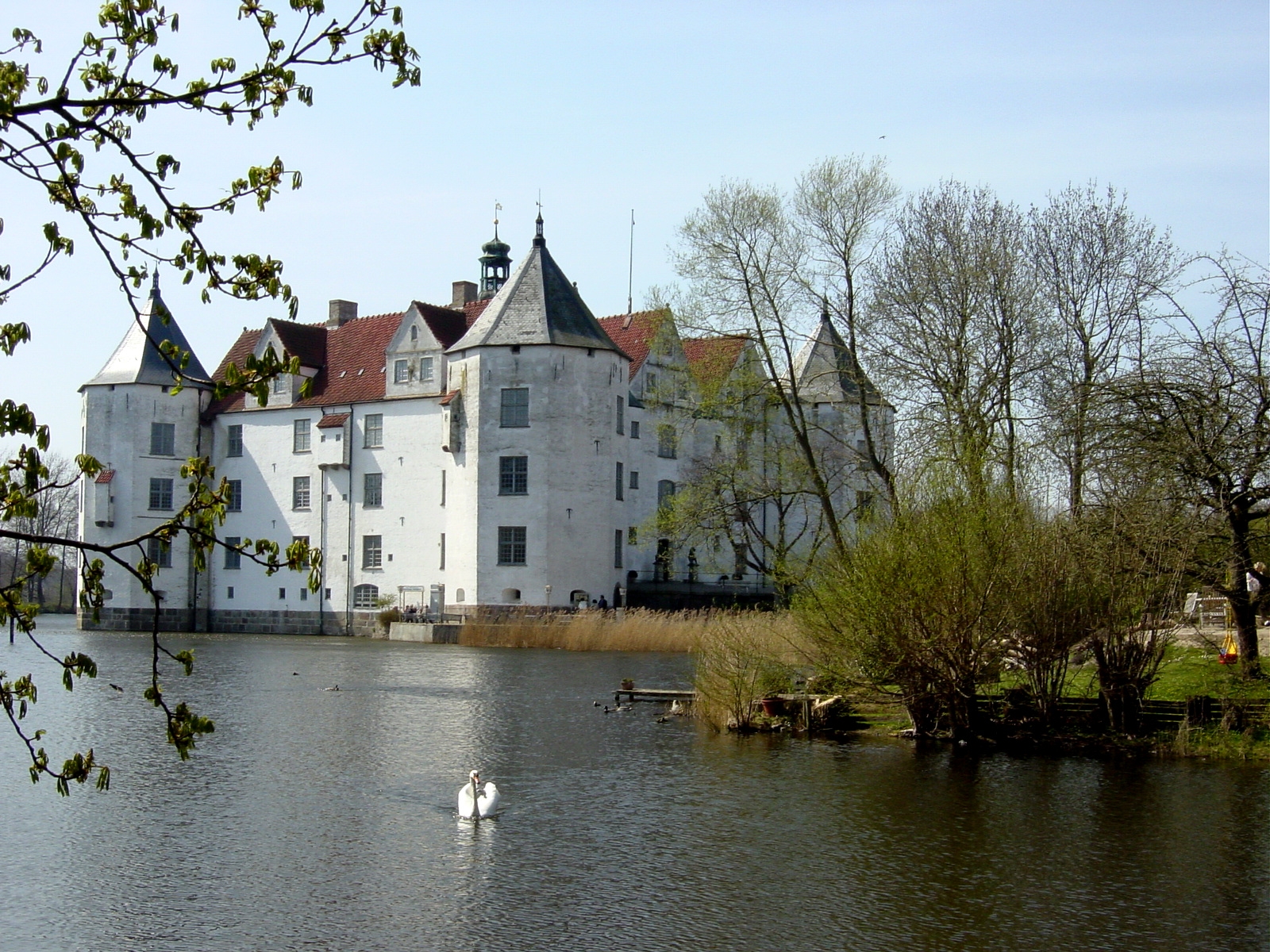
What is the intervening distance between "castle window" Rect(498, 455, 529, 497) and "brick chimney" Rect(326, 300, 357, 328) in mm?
15168

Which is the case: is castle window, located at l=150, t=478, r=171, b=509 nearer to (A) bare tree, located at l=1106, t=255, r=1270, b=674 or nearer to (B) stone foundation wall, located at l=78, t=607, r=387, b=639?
(B) stone foundation wall, located at l=78, t=607, r=387, b=639

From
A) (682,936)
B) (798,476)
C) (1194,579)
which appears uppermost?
(798,476)

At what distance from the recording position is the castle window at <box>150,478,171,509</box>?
203 feet

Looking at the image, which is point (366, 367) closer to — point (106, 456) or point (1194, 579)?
point (106, 456)

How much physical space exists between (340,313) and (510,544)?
18.4m

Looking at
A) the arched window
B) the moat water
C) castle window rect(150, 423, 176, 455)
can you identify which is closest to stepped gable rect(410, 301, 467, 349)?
the arched window

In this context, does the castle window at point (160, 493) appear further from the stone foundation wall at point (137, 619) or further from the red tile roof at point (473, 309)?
the red tile roof at point (473, 309)

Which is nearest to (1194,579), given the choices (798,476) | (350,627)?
(798,476)

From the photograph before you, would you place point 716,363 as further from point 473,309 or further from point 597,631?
point 473,309

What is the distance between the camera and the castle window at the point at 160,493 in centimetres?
6181

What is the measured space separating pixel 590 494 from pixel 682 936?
4529 cm

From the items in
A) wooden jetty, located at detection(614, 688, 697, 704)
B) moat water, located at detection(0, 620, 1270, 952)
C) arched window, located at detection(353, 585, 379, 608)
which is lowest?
moat water, located at detection(0, 620, 1270, 952)

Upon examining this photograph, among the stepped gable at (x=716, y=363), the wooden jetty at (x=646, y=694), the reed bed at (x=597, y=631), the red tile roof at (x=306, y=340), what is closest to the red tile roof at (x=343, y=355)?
the red tile roof at (x=306, y=340)

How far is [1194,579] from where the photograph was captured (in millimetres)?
20188
